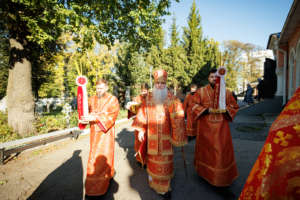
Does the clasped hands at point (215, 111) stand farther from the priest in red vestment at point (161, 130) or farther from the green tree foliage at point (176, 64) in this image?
the green tree foliage at point (176, 64)

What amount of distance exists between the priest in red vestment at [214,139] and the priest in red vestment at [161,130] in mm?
495

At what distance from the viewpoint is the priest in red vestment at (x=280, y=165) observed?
2.20 feet

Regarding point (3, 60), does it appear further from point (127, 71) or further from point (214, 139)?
point (214, 139)

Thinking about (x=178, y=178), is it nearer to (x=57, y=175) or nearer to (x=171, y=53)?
(x=57, y=175)

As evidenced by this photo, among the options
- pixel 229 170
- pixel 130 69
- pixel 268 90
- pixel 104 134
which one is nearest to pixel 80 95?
pixel 104 134

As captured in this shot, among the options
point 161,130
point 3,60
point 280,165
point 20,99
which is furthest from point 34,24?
point 3,60

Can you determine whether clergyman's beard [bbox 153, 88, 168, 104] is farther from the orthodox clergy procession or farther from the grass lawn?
the grass lawn

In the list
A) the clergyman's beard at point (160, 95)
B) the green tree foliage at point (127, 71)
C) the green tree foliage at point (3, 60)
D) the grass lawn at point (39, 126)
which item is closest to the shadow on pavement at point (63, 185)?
the clergyman's beard at point (160, 95)

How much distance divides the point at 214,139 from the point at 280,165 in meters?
2.14

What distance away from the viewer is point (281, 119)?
2.67ft

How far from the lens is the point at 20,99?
632cm

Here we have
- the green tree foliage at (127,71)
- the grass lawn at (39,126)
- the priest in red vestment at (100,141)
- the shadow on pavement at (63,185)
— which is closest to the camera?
the priest in red vestment at (100,141)

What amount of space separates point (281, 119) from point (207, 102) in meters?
2.22

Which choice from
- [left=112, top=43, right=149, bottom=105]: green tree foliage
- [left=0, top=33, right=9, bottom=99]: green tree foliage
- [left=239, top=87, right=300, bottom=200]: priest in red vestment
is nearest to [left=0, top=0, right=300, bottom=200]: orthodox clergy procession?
[left=239, top=87, right=300, bottom=200]: priest in red vestment
